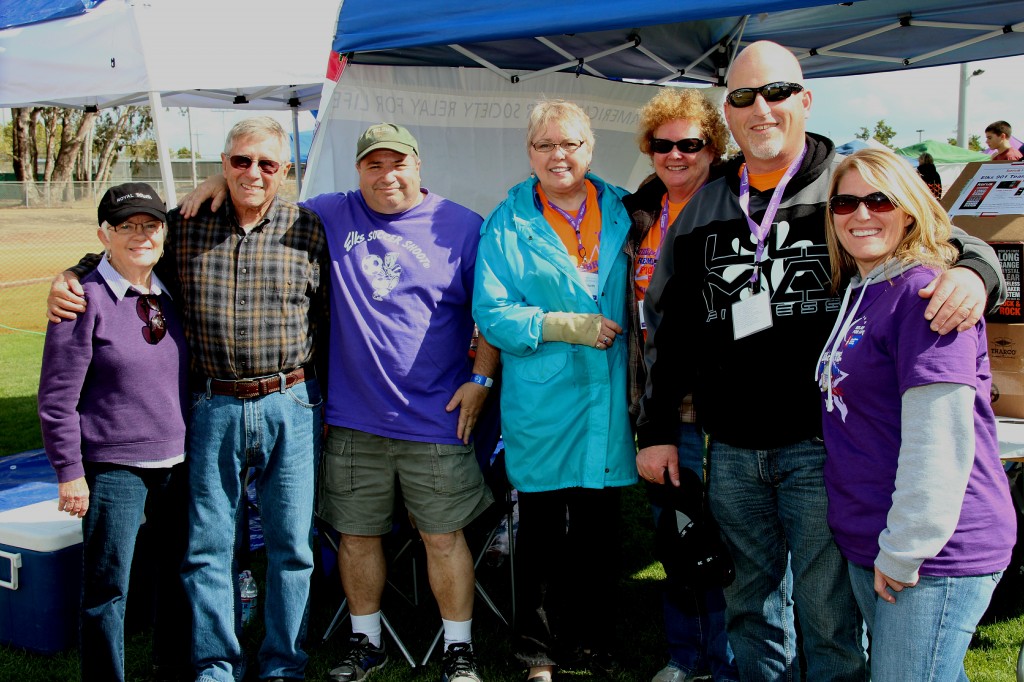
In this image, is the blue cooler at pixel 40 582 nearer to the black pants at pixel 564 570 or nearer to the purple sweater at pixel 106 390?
the purple sweater at pixel 106 390

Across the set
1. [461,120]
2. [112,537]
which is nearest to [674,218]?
[112,537]

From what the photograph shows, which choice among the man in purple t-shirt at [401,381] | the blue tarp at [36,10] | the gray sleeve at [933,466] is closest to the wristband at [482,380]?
the man in purple t-shirt at [401,381]

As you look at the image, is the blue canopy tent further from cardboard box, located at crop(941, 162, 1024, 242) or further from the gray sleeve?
the gray sleeve

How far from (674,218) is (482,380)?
0.87m

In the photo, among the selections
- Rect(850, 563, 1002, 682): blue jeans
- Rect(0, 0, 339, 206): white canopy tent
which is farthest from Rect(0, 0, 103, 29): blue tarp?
Rect(850, 563, 1002, 682): blue jeans

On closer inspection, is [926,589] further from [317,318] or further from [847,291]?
[317,318]

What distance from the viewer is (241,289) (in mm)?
2684

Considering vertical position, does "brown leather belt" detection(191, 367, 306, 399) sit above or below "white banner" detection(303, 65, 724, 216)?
below

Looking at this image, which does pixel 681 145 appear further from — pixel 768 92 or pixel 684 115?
pixel 768 92

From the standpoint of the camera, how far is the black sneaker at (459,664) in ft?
9.39

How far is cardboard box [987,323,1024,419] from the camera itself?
261 cm

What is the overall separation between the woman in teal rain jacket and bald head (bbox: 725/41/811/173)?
628mm

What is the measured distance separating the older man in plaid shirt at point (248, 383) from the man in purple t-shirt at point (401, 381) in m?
0.13

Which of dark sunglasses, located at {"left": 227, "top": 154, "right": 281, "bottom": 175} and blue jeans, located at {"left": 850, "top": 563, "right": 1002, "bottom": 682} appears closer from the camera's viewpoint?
blue jeans, located at {"left": 850, "top": 563, "right": 1002, "bottom": 682}
